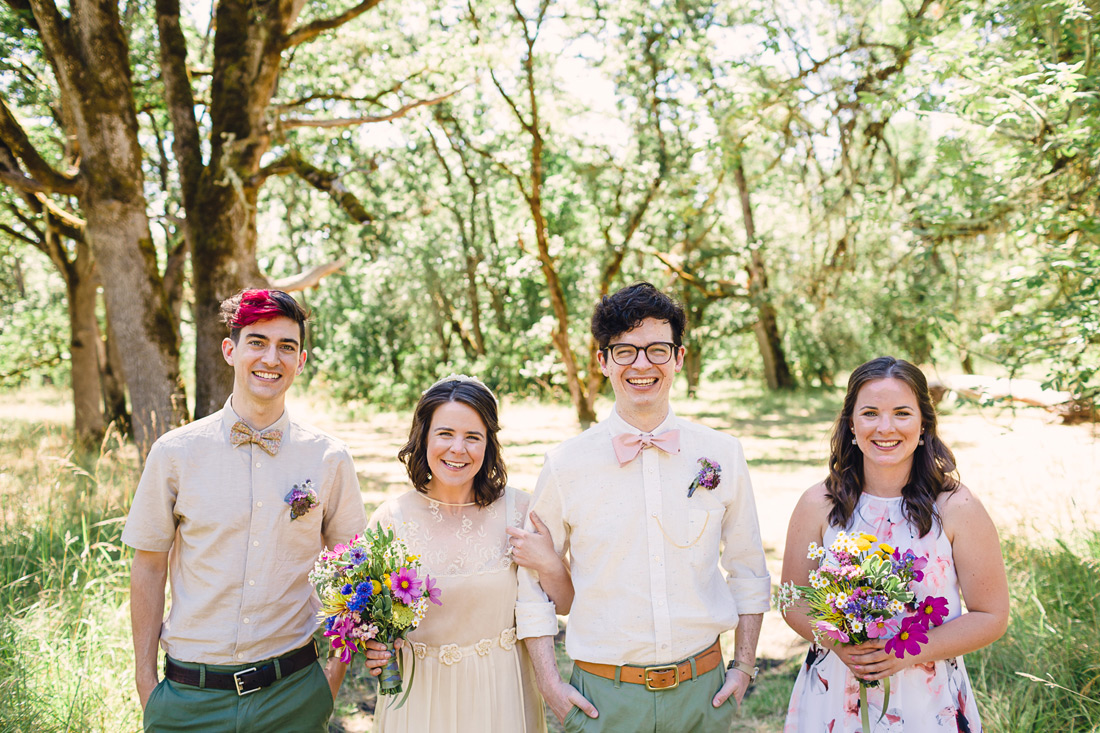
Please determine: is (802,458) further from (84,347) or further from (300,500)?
(84,347)

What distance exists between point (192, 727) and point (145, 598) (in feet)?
1.65

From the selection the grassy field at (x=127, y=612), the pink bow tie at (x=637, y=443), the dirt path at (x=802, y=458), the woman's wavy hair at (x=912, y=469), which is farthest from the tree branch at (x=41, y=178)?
the woman's wavy hair at (x=912, y=469)

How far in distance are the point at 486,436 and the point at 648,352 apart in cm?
78

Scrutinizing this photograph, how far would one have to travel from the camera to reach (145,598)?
2.79 meters

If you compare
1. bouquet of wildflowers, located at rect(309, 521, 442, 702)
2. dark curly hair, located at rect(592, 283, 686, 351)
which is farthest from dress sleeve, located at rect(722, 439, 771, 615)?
bouquet of wildflowers, located at rect(309, 521, 442, 702)

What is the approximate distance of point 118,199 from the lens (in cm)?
687

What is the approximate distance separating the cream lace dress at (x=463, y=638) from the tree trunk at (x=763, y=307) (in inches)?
636

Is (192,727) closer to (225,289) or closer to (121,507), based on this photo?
(121,507)

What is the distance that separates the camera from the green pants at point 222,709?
2.68m

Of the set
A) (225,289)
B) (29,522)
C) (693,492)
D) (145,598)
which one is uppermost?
(225,289)

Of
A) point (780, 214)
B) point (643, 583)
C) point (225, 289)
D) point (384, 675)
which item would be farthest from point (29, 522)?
point (780, 214)

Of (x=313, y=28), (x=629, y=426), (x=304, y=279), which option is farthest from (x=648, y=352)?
(x=313, y=28)

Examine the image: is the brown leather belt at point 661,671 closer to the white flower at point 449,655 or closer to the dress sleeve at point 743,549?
the dress sleeve at point 743,549

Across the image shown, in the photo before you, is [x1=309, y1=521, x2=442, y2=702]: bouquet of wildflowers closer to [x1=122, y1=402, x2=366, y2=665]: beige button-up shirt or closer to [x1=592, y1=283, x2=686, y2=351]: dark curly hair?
[x1=122, y1=402, x2=366, y2=665]: beige button-up shirt
